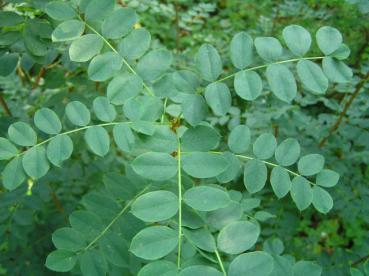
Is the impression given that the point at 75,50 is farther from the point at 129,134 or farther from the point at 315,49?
the point at 315,49

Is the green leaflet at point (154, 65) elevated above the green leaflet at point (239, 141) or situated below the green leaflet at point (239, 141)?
above

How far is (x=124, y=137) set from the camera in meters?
0.95

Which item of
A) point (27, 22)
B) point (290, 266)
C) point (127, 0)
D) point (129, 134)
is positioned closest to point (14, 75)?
point (127, 0)

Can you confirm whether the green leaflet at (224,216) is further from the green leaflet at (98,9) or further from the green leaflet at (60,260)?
the green leaflet at (98,9)

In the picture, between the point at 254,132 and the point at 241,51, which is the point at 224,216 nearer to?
the point at 241,51

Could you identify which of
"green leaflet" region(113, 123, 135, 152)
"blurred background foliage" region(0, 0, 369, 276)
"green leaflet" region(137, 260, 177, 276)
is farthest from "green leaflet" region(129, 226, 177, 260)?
"blurred background foliage" region(0, 0, 369, 276)

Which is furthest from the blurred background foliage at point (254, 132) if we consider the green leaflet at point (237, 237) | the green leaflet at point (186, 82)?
the green leaflet at point (237, 237)

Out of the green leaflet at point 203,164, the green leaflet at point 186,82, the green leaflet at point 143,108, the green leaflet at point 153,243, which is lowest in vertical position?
the green leaflet at point 153,243

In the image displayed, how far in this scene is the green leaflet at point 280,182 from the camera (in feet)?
3.19

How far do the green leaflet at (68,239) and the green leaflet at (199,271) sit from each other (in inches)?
11.6

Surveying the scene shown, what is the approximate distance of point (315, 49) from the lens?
175 centimetres

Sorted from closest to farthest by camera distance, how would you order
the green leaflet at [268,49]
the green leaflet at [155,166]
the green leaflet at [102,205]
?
the green leaflet at [155,166], the green leaflet at [268,49], the green leaflet at [102,205]

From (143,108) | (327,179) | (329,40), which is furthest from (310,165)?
(143,108)

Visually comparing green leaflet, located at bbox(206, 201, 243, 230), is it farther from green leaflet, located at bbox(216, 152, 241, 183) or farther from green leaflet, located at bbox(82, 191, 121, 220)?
green leaflet, located at bbox(82, 191, 121, 220)
